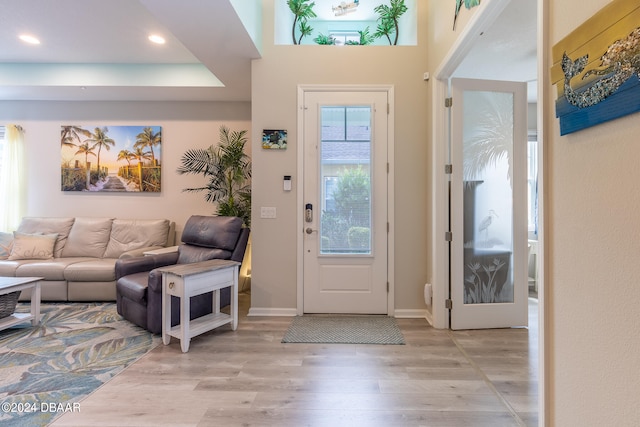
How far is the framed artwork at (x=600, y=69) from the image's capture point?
81 cm

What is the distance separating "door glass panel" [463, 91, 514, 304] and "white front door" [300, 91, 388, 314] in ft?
2.60

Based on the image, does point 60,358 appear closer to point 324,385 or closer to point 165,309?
point 165,309

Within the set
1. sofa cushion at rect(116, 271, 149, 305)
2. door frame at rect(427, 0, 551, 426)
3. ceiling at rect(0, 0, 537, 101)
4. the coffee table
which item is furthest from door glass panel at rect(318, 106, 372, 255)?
the coffee table

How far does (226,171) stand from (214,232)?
129 cm

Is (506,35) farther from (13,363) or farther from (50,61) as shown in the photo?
(50,61)

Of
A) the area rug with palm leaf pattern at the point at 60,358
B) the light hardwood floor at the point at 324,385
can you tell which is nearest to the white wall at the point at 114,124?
the area rug with palm leaf pattern at the point at 60,358

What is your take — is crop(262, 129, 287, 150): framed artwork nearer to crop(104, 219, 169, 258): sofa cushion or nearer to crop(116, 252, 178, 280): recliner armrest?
crop(116, 252, 178, 280): recliner armrest

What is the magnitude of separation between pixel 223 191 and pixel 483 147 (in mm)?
3255

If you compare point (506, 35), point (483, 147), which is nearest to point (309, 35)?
point (506, 35)

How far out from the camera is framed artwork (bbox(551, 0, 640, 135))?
2.67 feet

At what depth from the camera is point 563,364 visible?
1121 mm

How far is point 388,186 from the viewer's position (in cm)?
296

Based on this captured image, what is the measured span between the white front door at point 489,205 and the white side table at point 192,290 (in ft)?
6.92

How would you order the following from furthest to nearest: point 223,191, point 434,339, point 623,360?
point 223,191 → point 434,339 → point 623,360
